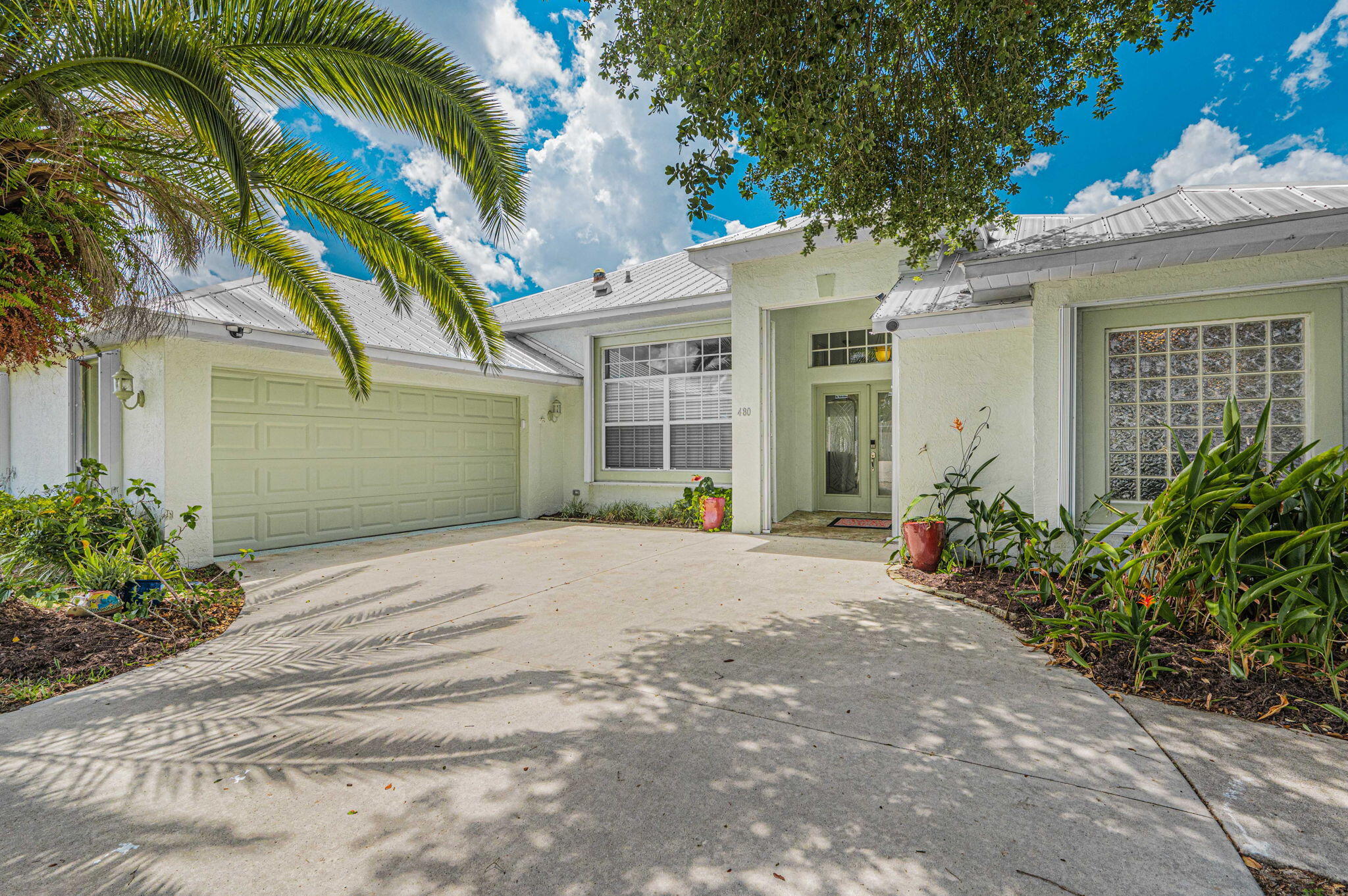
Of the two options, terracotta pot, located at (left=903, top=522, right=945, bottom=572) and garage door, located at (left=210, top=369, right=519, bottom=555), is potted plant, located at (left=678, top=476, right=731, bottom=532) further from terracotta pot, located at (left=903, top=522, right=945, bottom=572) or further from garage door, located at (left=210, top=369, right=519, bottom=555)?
terracotta pot, located at (left=903, top=522, right=945, bottom=572)

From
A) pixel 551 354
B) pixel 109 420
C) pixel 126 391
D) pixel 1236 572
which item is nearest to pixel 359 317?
pixel 126 391

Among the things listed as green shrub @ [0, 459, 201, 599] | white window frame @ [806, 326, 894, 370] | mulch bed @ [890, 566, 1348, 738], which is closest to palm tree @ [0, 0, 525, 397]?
green shrub @ [0, 459, 201, 599]

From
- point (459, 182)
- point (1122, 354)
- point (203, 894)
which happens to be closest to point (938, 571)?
point (1122, 354)

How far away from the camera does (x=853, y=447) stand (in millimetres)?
11062

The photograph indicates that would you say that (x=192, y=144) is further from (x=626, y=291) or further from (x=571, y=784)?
(x=626, y=291)

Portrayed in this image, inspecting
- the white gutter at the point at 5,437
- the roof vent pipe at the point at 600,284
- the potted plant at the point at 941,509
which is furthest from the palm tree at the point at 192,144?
the roof vent pipe at the point at 600,284

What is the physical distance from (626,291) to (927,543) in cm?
794

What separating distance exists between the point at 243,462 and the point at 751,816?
326 inches

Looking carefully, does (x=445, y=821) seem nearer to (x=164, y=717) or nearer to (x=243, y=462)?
(x=164, y=717)

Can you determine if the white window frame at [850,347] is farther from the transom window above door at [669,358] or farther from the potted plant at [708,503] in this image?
the potted plant at [708,503]

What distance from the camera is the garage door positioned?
317 inches

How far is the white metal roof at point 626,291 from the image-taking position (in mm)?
11211

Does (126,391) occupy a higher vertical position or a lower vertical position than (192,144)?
lower

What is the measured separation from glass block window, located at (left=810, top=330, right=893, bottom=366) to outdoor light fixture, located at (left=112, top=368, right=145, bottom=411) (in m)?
9.60
